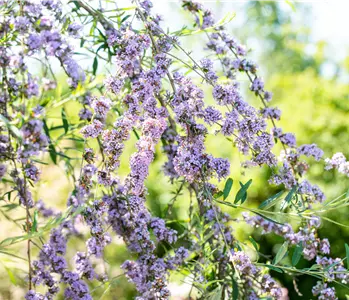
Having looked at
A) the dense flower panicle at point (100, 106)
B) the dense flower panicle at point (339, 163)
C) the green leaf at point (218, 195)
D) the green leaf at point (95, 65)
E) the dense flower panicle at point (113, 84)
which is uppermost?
the green leaf at point (95, 65)

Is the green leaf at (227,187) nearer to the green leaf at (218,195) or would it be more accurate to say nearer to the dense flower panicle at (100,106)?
the green leaf at (218,195)

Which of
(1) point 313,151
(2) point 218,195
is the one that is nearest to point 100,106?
(2) point 218,195

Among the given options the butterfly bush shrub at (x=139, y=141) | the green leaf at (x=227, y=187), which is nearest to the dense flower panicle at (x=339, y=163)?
the butterfly bush shrub at (x=139, y=141)

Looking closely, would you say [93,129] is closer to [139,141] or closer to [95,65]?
[139,141]

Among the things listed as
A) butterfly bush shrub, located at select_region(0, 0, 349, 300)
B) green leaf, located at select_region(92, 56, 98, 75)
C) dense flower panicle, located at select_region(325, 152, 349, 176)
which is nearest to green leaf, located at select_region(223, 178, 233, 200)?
butterfly bush shrub, located at select_region(0, 0, 349, 300)

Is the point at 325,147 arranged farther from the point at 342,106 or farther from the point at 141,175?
the point at 141,175

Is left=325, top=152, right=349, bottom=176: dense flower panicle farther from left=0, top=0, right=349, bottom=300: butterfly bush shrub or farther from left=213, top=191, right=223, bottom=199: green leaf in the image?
left=213, top=191, right=223, bottom=199: green leaf

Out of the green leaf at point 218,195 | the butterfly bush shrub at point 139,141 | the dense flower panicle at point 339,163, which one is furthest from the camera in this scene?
the dense flower panicle at point 339,163

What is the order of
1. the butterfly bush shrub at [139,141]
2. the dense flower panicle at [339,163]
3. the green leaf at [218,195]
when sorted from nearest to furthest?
the butterfly bush shrub at [139,141] → the green leaf at [218,195] → the dense flower panicle at [339,163]

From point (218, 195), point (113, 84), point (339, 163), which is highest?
point (339, 163)

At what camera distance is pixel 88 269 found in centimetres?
135

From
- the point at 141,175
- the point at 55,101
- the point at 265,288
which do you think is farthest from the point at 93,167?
the point at 265,288

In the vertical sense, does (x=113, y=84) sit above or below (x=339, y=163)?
below

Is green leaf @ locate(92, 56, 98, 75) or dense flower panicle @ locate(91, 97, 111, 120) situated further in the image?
green leaf @ locate(92, 56, 98, 75)
